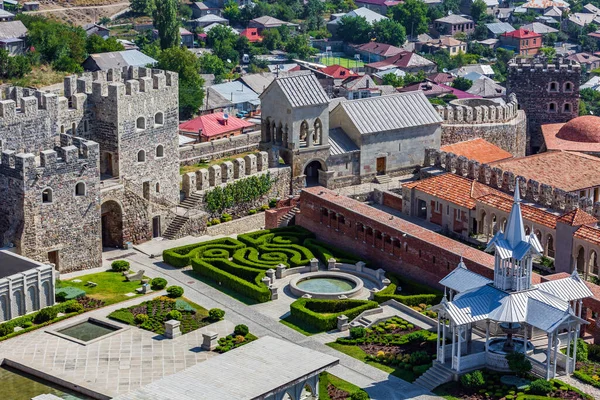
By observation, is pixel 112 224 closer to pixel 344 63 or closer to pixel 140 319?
pixel 140 319

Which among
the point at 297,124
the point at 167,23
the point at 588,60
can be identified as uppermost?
the point at 297,124

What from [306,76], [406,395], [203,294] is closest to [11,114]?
[203,294]

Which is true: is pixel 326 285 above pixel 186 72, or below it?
below

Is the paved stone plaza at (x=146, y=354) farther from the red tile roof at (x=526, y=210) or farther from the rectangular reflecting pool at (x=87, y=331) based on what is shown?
the red tile roof at (x=526, y=210)

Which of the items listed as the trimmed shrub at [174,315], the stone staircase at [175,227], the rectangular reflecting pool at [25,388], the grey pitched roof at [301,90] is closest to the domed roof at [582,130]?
the grey pitched roof at [301,90]

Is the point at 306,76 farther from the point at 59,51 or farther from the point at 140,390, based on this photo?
the point at 59,51

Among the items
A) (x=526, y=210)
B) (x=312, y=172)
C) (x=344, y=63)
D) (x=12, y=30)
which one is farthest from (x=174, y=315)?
(x=344, y=63)

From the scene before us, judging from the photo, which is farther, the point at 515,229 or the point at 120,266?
the point at 120,266
